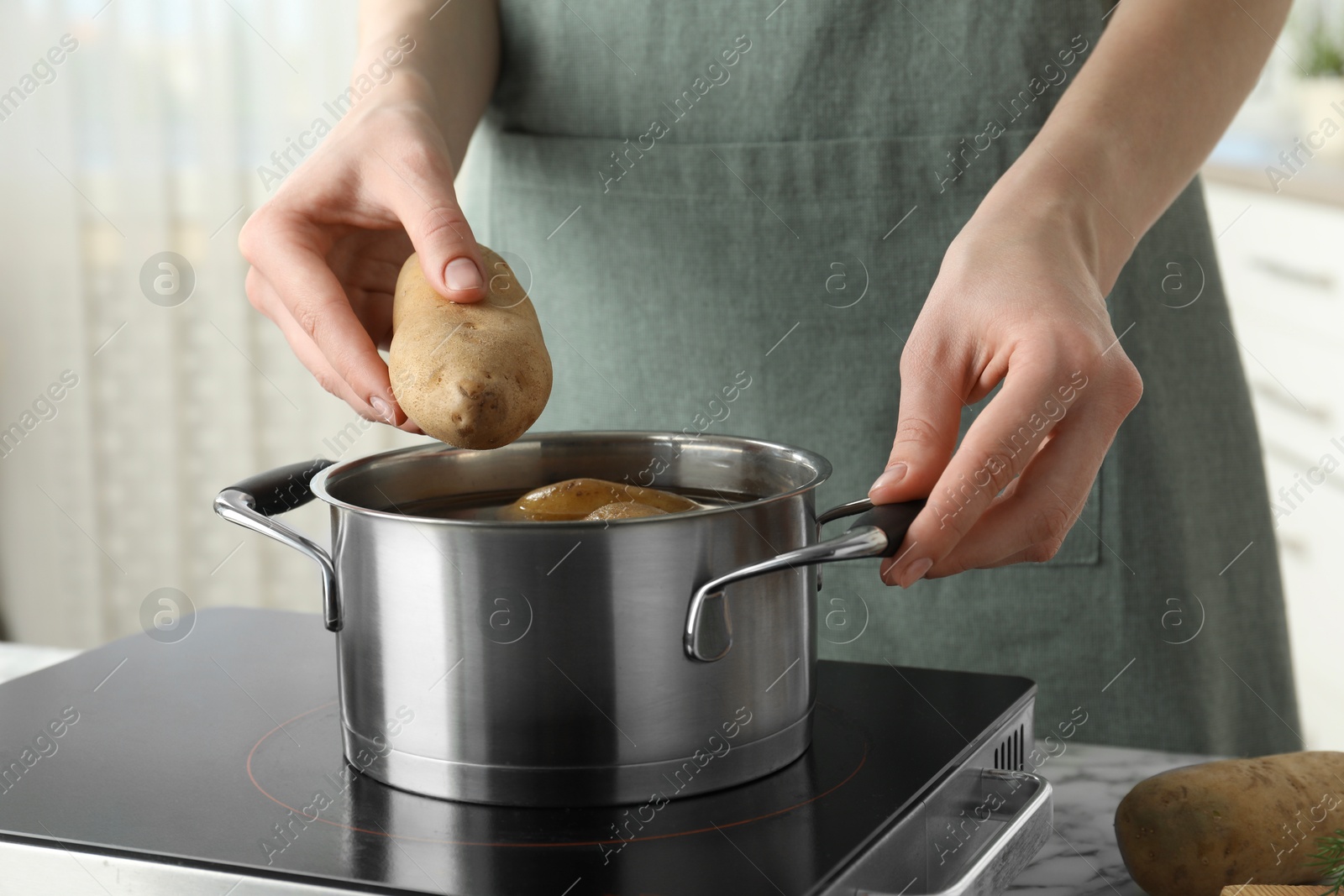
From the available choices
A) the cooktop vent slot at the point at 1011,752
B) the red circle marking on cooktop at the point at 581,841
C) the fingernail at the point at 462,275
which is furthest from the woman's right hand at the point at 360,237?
the cooktop vent slot at the point at 1011,752

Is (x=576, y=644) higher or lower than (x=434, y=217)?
lower

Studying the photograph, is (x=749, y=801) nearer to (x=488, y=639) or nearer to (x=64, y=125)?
(x=488, y=639)

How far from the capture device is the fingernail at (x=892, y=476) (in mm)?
640

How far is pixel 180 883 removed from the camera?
0.52 metres

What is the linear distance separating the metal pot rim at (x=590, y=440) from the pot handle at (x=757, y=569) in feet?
0.09

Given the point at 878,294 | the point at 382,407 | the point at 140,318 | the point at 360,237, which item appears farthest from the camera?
the point at 140,318

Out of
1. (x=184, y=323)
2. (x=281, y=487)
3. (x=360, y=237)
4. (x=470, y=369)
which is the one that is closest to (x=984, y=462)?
(x=470, y=369)

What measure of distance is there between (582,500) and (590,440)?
0.10 m

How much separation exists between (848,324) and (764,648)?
52 cm

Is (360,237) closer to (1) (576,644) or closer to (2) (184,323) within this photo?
(1) (576,644)

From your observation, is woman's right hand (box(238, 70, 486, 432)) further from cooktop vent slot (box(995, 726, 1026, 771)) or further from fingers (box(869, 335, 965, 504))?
cooktop vent slot (box(995, 726, 1026, 771))

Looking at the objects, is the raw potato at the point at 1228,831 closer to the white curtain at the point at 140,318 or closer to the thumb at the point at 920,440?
the thumb at the point at 920,440

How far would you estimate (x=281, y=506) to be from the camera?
0.70 meters

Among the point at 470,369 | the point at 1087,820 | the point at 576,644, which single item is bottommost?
the point at 1087,820
